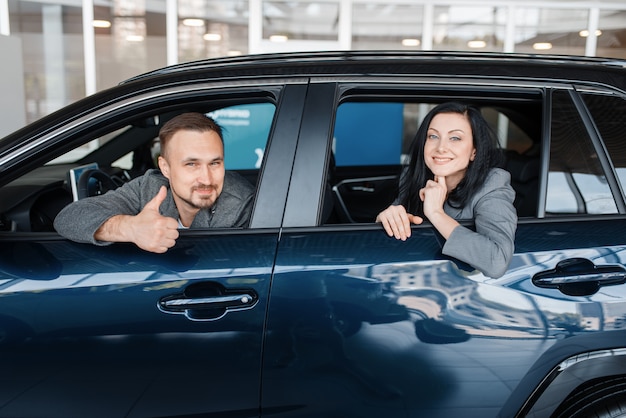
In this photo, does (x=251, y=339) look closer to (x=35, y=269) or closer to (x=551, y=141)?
(x=35, y=269)

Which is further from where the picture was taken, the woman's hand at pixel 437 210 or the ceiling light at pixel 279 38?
the ceiling light at pixel 279 38

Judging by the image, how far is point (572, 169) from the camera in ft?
6.32

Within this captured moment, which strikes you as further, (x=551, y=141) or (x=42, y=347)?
(x=551, y=141)

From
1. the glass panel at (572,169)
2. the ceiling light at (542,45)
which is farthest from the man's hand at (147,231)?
the ceiling light at (542,45)

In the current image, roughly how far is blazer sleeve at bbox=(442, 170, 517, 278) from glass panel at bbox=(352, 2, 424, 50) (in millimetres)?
7482

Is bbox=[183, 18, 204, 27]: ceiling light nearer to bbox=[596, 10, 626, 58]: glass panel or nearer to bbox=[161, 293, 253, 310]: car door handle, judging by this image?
bbox=[596, 10, 626, 58]: glass panel

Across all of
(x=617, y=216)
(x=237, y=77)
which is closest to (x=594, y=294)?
(x=617, y=216)

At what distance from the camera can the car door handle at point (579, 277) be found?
1.71 metres

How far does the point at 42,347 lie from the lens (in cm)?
169

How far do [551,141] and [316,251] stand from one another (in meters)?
0.87

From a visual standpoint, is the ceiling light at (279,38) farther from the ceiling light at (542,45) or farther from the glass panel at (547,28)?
the ceiling light at (542,45)

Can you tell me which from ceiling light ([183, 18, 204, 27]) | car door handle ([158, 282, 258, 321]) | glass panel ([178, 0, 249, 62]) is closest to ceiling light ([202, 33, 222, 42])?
glass panel ([178, 0, 249, 62])

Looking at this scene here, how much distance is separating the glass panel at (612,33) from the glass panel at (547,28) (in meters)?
0.28

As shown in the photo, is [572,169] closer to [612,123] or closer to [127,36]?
[612,123]
